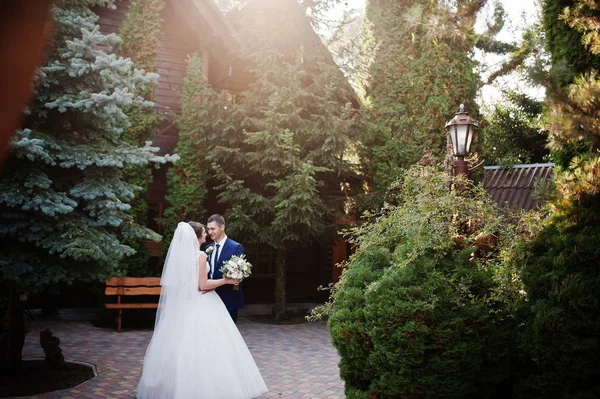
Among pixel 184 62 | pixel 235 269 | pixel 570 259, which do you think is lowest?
pixel 235 269

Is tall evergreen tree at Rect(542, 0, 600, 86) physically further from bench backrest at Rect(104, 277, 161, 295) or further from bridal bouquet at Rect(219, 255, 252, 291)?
bench backrest at Rect(104, 277, 161, 295)

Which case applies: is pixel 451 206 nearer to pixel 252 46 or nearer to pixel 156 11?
pixel 252 46

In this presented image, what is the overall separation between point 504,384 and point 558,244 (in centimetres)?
167

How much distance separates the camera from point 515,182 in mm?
17469

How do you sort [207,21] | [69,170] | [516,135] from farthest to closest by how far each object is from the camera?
1. [516,135]
2. [207,21]
3. [69,170]

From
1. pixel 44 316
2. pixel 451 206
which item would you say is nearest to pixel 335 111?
pixel 451 206

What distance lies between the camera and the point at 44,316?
12.9m

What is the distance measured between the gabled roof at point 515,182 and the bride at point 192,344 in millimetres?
11983

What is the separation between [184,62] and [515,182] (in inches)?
444

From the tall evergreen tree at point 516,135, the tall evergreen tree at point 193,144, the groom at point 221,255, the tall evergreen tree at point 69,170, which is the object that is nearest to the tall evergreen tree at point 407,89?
the tall evergreen tree at point 516,135

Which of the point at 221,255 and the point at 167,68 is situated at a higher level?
the point at 167,68

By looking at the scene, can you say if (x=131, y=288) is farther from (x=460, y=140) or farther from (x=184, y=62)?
(x=460, y=140)

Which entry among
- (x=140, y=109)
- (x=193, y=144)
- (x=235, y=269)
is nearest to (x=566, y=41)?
(x=235, y=269)

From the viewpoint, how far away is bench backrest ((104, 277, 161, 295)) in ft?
39.0
